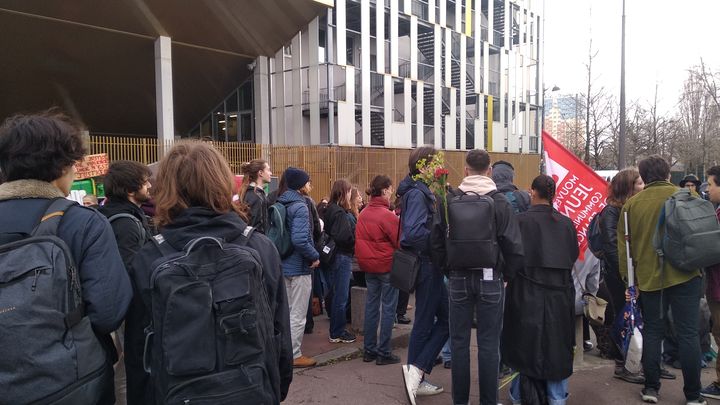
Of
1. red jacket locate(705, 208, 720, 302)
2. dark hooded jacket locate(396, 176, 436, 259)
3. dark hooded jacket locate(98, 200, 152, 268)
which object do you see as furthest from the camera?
dark hooded jacket locate(396, 176, 436, 259)

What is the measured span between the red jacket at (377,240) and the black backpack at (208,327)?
11.6 feet

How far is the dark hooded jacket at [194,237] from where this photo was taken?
6.82ft

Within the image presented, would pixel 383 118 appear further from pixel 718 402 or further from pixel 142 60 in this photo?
pixel 718 402

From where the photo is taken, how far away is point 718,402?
14.4 ft

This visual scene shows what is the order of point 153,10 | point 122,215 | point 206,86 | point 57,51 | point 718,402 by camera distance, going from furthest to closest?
point 206,86, point 57,51, point 153,10, point 718,402, point 122,215

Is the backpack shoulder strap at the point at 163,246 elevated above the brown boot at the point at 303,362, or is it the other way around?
the backpack shoulder strap at the point at 163,246

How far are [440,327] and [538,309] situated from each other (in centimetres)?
100

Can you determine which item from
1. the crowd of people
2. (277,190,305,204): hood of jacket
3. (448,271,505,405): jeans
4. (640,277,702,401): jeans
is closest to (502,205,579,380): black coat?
the crowd of people

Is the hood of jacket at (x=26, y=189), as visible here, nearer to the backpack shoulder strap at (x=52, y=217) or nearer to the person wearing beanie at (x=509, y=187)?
the backpack shoulder strap at (x=52, y=217)

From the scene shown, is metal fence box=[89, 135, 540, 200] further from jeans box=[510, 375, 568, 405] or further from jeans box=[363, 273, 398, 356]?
jeans box=[510, 375, 568, 405]

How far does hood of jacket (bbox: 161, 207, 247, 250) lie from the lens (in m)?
2.06

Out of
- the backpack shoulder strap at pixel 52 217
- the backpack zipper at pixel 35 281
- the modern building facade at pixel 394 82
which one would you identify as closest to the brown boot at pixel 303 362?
the backpack shoulder strap at pixel 52 217

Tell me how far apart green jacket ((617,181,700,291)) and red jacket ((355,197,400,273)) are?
2.25m

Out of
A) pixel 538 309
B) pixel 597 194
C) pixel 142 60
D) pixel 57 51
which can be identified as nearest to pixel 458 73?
pixel 142 60
